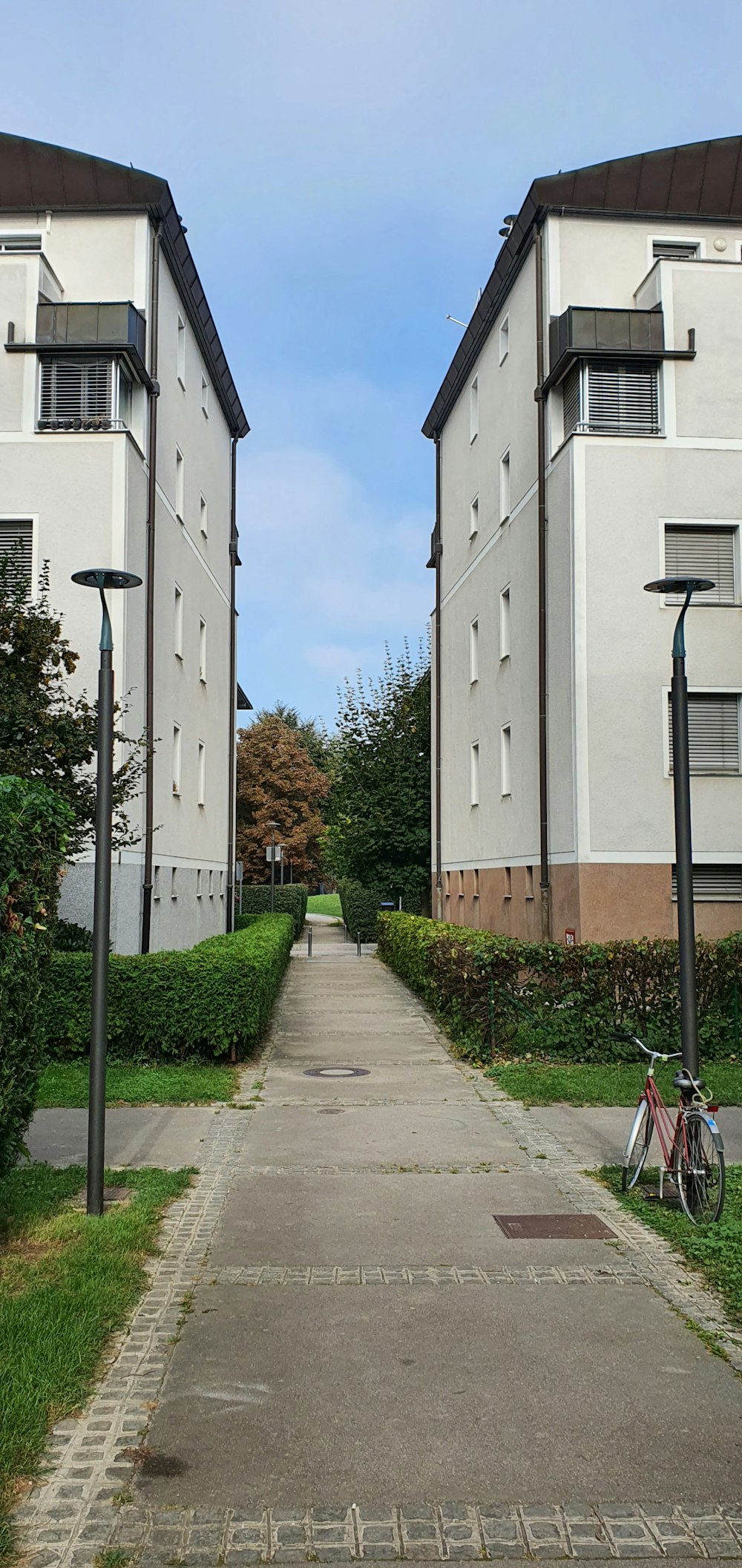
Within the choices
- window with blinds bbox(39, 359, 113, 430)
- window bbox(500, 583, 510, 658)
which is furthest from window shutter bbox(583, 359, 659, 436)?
window with blinds bbox(39, 359, 113, 430)

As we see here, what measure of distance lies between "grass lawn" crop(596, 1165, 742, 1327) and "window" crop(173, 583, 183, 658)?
49.7ft

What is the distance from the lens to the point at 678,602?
18.5 metres

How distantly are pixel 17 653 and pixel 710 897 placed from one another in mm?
10602

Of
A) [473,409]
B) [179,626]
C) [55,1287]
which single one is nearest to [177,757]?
[179,626]

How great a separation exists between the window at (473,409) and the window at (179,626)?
791 centimetres

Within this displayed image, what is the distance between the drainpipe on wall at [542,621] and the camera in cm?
1911

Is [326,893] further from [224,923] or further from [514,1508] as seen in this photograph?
[514,1508]

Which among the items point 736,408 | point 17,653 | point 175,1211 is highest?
point 736,408

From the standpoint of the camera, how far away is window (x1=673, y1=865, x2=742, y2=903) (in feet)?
59.7

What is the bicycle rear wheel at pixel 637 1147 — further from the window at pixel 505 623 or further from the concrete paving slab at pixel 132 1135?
the window at pixel 505 623

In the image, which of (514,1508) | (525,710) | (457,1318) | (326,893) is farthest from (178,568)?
(326,893)

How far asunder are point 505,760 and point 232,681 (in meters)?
9.04

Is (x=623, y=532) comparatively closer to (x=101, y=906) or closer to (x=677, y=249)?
(x=677, y=249)

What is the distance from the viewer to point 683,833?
8.47 m
